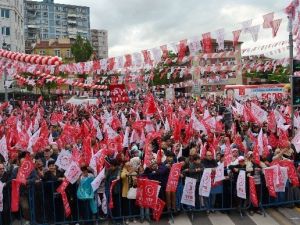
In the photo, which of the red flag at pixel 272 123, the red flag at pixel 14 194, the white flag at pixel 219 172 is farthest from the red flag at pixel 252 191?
the red flag at pixel 272 123

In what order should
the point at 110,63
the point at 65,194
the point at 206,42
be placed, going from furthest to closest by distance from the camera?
the point at 110,63 → the point at 206,42 → the point at 65,194

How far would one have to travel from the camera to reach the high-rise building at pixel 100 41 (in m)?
187

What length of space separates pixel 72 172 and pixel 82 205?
2.76ft

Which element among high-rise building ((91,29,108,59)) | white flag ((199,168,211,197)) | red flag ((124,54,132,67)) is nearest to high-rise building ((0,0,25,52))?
red flag ((124,54,132,67))

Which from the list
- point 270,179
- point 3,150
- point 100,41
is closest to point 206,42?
point 270,179

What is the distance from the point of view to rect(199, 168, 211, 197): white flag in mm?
10203

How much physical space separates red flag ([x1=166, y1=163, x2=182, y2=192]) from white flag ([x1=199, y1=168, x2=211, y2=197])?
565 millimetres

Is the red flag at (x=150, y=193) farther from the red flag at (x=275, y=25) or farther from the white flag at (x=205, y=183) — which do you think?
the red flag at (x=275, y=25)

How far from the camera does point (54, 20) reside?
155m

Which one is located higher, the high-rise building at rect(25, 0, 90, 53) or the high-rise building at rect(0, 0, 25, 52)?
the high-rise building at rect(25, 0, 90, 53)

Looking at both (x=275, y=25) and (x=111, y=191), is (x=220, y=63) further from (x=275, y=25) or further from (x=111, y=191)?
(x=111, y=191)

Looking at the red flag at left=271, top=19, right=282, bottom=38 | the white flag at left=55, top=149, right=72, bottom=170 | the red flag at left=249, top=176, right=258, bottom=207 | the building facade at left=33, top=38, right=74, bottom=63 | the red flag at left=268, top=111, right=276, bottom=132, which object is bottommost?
the red flag at left=249, top=176, right=258, bottom=207

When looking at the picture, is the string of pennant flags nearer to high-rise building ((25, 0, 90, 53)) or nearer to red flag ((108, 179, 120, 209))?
red flag ((108, 179, 120, 209))

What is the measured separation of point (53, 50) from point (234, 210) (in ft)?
329
